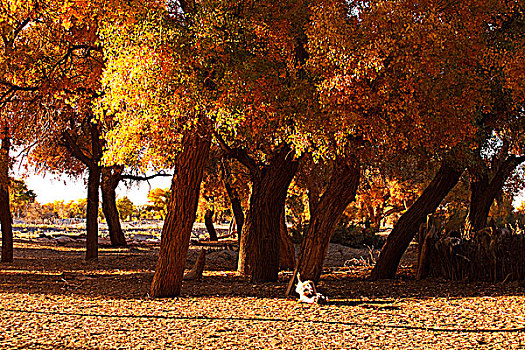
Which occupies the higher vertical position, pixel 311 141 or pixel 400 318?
pixel 311 141

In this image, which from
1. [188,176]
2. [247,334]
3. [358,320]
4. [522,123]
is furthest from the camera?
[522,123]

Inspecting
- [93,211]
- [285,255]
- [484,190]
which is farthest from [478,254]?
[93,211]

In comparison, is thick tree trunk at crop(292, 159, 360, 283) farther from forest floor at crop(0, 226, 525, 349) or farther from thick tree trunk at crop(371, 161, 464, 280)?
thick tree trunk at crop(371, 161, 464, 280)

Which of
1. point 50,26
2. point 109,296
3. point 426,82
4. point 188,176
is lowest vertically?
point 109,296

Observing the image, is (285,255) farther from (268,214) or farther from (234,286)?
(234,286)

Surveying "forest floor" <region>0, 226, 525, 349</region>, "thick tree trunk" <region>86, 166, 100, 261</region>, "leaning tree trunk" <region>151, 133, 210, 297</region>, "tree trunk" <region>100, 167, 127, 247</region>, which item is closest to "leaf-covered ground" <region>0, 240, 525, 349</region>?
"forest floor" <region>0, 226, 525, 349</region>

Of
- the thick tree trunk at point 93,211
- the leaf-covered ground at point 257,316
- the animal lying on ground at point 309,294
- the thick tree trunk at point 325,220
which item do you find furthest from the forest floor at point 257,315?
the thick tree trunk at point 93,211

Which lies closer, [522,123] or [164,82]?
[164,82]

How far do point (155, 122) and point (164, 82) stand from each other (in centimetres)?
61

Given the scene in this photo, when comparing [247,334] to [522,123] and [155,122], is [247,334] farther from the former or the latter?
[522,123]

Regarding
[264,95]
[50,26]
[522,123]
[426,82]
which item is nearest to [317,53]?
[264,95]

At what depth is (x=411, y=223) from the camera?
40.5 ft

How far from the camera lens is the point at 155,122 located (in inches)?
316

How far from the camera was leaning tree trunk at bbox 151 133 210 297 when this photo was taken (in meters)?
9.33
